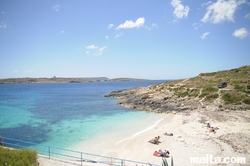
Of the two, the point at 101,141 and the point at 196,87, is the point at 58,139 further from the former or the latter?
the point at 196,87

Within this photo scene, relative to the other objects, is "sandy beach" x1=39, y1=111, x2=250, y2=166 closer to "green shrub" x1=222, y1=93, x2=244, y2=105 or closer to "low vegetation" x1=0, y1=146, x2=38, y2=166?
"low vegetation" x1=0, y1=146, x2=38, y2=166

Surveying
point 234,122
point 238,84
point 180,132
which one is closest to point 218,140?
point 180,132

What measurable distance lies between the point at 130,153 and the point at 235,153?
9734mm

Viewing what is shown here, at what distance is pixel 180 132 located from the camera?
2364 cm

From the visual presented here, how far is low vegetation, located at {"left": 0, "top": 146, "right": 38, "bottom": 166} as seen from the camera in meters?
9.96

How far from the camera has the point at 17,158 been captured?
10.6 metres

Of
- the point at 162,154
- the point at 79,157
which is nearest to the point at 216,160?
the point at 162,154

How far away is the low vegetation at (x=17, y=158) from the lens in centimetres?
996

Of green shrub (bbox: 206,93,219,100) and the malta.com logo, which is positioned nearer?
the malta.com logo

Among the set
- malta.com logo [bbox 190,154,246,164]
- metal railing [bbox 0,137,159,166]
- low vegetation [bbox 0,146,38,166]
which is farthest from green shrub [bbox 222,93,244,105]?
low vegetation [bbox 0,146,38,166]

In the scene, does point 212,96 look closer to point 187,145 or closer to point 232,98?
point 232,98

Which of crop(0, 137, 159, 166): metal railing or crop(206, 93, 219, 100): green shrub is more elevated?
crop(206, 93, 219, 100): green shrub

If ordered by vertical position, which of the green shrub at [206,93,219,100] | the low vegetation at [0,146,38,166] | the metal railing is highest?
the green shrub at [206,93,219,100]

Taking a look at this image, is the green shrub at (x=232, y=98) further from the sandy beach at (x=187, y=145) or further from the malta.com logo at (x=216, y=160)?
the malta.com logo at (x=216, y=160)
